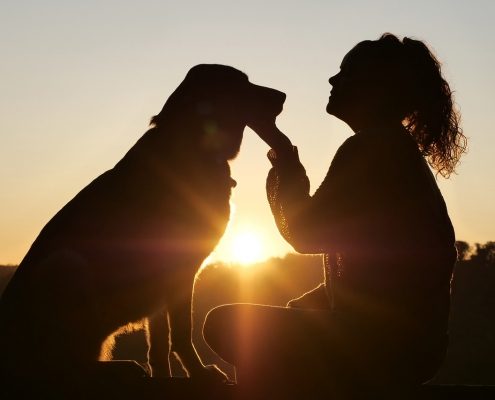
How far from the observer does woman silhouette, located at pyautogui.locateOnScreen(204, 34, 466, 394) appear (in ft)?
9.83

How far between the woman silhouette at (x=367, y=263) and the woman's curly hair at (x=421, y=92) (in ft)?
0.05

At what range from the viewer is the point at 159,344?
4434 millimetres

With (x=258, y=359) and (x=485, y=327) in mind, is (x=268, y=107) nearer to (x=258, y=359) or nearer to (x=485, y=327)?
(x=258, y=359)

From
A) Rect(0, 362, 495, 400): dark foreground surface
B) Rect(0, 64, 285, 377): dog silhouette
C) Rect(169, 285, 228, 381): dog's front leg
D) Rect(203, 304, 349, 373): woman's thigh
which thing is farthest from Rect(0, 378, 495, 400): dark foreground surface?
Rect(169, 285, 228, 381): dog's front leg

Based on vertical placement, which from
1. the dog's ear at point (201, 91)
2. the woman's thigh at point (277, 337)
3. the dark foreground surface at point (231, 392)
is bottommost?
the dark foreground surface at point (231, 392)

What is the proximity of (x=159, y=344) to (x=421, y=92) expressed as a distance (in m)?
2.31

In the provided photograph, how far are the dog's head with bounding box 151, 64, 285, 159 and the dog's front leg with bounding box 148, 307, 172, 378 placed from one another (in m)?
1.20

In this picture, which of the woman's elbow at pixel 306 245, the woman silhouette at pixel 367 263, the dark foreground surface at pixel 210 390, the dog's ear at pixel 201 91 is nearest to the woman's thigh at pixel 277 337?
the woman silhouette at pixel 367 263

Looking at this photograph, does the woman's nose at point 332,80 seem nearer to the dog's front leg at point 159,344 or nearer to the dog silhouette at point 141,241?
the dog silhouette at point 141,241

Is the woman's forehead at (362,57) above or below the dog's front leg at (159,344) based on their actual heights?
above

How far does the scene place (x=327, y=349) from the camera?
3.02m

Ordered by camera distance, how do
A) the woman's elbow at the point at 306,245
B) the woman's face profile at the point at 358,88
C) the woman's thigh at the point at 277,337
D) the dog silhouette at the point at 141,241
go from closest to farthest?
the woman's thigh at the point at 277,337, the woman's elbow at the point at 306,245, the woman's face profile at the point at 358,88, the dog silhouette at the point at 141,241

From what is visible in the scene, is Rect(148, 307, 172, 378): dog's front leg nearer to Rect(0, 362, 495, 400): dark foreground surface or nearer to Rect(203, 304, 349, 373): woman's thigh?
Rect(0, 362, 495, 400): dark foreground surface

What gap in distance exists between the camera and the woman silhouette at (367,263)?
2996 mm
